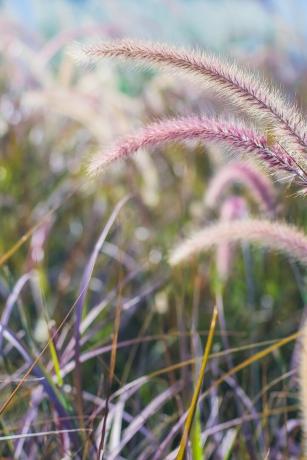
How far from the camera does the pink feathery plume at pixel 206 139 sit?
1271 mm

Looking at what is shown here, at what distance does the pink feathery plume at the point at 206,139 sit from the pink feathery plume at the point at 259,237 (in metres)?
0.31

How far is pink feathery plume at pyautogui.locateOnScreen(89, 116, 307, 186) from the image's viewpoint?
4.17 ft

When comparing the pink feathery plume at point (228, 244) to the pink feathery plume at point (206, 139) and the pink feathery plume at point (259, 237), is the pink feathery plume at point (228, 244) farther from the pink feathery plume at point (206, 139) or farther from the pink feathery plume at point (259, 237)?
the pink feathery plume at point (206, 139)

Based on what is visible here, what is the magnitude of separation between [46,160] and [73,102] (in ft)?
4.17

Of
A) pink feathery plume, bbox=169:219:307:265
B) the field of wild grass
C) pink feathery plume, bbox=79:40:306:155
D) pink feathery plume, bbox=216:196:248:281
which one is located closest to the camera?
pink feathery plume, bbox=79:40:306:155

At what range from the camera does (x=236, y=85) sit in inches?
50.9

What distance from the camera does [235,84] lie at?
1.29 m

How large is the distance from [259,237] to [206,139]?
0.47 meters

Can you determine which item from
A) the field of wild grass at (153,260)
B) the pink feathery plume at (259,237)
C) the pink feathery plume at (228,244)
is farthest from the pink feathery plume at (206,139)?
the pink feathery plume at (228,244)

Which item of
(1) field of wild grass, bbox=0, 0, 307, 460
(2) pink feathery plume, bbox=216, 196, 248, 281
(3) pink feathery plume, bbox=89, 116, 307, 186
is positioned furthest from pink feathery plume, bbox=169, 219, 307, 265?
(2) pink feathery plume, bbox=216, 196, 248, 281

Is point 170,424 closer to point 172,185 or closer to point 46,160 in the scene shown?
point 172,185

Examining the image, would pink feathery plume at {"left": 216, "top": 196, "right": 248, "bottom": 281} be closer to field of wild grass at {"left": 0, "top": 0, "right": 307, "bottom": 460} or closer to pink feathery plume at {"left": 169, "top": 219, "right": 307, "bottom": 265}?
field of wild grass at {"left": 0, "top": 0, "right": 307, "bottom": 460}

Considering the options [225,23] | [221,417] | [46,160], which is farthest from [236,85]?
[225,23]

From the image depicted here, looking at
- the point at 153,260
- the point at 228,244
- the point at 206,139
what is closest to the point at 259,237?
the point at 206,139
